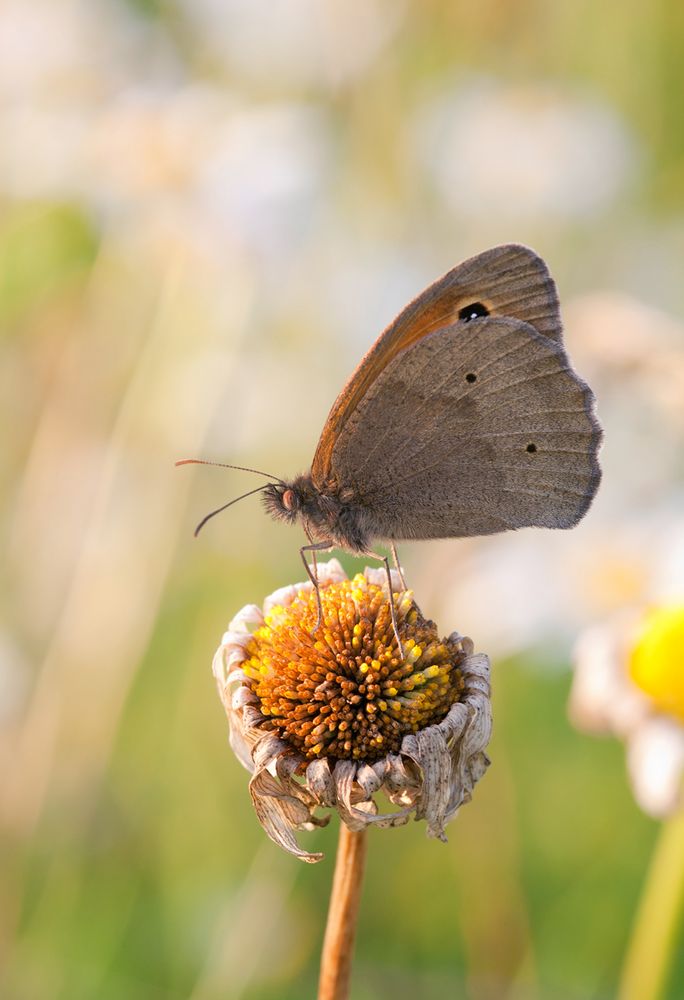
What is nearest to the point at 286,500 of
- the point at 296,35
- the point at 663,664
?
the point at 663,664

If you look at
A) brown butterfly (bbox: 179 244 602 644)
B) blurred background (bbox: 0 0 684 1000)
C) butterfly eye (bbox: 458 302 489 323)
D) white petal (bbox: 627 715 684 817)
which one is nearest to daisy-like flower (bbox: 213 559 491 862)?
brown butterfly (bbox: 179 244 602 644)

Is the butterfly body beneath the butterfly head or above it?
above

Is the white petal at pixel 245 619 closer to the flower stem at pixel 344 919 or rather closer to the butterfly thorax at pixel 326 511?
the butterfly thorax at pixel 326 511

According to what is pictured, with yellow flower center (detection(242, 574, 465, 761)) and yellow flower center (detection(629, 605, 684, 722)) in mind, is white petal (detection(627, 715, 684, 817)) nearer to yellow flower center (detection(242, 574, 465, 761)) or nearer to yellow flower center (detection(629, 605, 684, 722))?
yellow flower center (detection(629, 605, 684, 722))

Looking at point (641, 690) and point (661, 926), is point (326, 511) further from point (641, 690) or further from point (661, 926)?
point (661, 926)

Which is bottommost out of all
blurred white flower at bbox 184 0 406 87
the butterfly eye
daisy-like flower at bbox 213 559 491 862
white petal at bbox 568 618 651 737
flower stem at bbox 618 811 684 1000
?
flower stem at bbox 618 811 684 1000

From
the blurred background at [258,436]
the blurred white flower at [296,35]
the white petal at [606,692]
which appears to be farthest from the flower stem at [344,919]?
the blurred white flower at [296,35]
